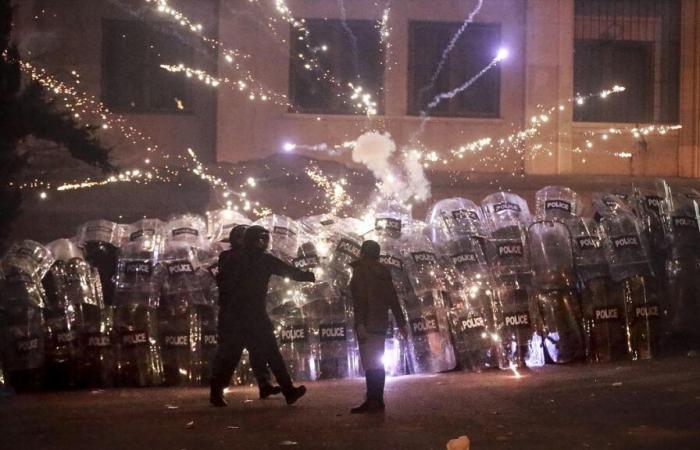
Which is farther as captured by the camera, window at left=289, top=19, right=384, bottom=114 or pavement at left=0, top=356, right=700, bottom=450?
window at left=289, top=19, right=384, bottom=114

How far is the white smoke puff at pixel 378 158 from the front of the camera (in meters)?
15.0

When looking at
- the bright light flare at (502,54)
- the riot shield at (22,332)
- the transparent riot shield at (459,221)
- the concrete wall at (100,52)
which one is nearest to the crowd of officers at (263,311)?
the riot shield at (22,332)

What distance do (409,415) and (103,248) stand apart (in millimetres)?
4615

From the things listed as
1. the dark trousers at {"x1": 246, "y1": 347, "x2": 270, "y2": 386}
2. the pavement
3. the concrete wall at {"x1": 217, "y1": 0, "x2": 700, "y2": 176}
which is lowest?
the pavement

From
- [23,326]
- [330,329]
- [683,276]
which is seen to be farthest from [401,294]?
[23,326]

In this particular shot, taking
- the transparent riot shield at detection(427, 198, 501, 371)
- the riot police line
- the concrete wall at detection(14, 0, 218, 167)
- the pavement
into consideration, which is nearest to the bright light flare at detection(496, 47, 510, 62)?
the concrete wall at detection(14, 0, 218, 167)

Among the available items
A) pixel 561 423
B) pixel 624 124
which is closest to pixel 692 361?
pixel 561 423

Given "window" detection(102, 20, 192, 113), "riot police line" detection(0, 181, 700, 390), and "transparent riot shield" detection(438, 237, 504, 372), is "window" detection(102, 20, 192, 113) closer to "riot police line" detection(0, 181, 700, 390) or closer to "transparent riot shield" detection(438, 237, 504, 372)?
"riot police line" detection(0, 181, 700, 390)

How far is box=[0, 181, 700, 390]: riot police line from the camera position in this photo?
10.6m

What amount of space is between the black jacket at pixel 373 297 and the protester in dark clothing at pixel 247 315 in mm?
530

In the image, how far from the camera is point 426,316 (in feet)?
35.2

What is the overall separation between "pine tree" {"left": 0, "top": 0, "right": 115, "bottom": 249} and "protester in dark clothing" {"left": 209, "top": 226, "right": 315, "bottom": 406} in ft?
15.0

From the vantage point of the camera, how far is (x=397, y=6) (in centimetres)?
1540

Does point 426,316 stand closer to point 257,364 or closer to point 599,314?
point 599,314
